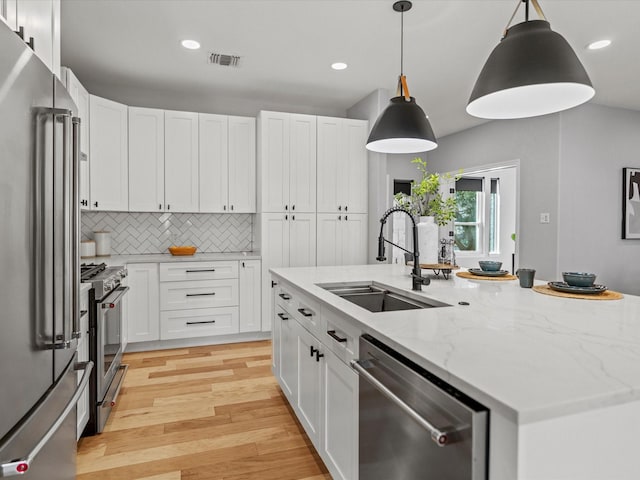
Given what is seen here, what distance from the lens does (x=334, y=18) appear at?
2.91 metres

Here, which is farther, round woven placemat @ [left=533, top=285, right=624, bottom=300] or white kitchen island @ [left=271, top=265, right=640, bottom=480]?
round woven placemat @ [left=533, top=285, right=624, bottom=300]

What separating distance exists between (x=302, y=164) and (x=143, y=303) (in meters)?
2.18

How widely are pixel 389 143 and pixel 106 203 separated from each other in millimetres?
2866

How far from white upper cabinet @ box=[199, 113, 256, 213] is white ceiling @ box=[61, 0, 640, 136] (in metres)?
0.42

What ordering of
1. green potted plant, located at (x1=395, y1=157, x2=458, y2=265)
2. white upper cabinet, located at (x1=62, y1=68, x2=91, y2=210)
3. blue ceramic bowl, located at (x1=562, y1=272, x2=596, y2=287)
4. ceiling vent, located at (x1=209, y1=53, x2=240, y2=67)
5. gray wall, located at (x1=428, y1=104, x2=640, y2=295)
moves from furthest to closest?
gray wall, located at (x1=428, y1=104, x2=640, y2=295), ceiling vent, located at (x1=209, y1=53, x2=240, y2=67), white upper cabinet, located at (x1=62, y1=68, x2=91, y2=210), green potted plant, located at (x1=395, y1=157, x2=458, y2=265), blue ceramic bowl, located at (x1=562, y1=272, x2=596, y2=287)

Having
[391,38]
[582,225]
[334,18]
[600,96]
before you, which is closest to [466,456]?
[334,18]

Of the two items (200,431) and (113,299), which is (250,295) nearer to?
(113,299)

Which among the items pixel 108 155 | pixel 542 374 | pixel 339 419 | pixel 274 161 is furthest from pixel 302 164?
pixel 542 374

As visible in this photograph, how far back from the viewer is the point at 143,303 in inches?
152

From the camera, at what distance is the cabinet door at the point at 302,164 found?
4.38 meters

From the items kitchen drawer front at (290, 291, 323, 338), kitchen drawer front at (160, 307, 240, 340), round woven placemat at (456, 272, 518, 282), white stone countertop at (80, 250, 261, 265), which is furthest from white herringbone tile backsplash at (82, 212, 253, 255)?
round woven placemat at (456, 272, 518, 282)

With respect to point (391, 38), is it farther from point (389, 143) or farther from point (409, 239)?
point (409, 239)

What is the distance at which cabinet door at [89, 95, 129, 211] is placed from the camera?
378 cm

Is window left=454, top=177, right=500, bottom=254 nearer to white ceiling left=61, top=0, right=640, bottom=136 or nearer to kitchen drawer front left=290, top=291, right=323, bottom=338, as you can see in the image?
white ceiling left=61, top=0, right=640, bottom=136
